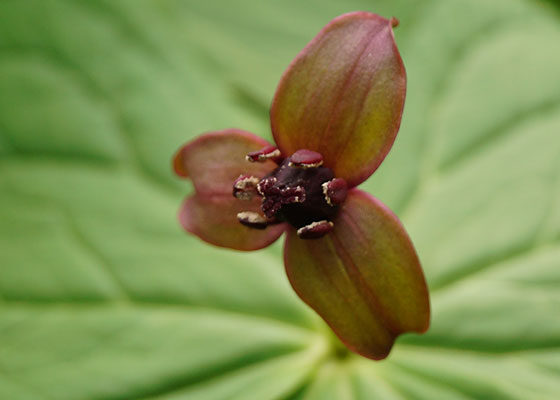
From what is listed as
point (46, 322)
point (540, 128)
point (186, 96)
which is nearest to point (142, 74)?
point (186, 96)

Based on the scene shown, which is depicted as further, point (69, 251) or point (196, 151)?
point (69, 251)

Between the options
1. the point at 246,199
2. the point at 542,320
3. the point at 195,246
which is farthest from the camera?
the point at 195,246

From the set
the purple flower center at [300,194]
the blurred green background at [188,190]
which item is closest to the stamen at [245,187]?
the purple flower center at [300,194]

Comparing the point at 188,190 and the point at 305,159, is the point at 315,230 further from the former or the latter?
the point at 188,190

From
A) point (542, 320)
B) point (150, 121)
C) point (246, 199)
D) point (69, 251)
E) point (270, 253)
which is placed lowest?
point (542, 320)

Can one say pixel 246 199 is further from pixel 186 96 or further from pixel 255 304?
pixel 186 96

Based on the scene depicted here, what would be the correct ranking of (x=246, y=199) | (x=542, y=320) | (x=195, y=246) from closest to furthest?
(x=246, y=199) < (x=542, y=320) < (x=195, y=246)

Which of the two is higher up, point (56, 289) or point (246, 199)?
point (56, 289)
